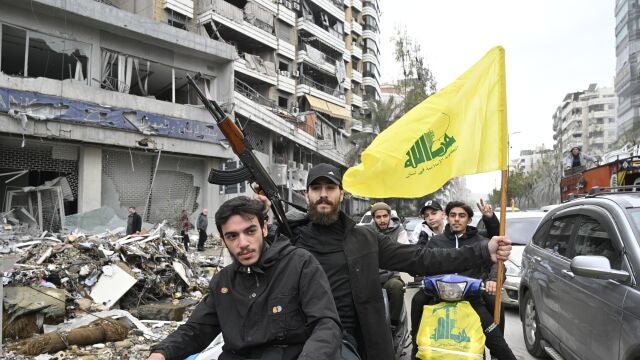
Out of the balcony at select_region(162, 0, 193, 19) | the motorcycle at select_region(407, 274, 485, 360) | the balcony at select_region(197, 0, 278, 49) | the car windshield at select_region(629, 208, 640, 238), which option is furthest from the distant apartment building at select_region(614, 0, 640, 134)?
the motorcycle at select_region(407, 274, 485, 360)

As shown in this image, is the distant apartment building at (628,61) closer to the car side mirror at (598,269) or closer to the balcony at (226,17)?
the balcony at (226,17)

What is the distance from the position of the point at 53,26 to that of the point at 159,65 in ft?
15.3

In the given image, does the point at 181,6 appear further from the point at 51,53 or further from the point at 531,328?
the point at 531,328

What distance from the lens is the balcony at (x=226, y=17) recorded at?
28359 mm

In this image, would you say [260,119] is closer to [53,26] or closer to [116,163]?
[116,163]

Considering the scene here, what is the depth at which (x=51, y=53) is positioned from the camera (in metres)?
18.8

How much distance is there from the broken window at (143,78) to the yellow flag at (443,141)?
55.0 ft

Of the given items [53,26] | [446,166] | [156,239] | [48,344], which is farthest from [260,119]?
[446,166]

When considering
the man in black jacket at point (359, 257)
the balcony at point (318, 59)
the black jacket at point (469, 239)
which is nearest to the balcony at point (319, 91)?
the balcony at point (318, 59)

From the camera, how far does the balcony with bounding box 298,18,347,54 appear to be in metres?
37.8

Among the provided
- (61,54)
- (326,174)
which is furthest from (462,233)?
(61,54)

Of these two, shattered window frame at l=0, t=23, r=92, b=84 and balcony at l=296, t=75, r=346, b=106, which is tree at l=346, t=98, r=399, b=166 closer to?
balcony at l=296, t=75, r=346, b=106

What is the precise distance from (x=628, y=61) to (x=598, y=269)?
6233cm

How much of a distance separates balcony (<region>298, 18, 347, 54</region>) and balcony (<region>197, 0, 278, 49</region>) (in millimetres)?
6596
